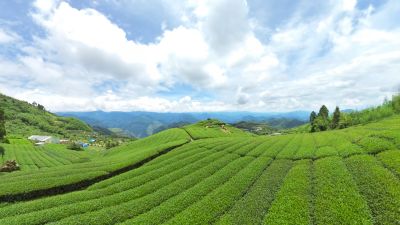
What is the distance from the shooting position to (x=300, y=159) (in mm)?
31422

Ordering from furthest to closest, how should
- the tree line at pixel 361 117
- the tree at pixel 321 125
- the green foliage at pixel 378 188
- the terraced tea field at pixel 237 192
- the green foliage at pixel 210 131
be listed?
1. the tree at pixel 321 125
2. the tree line at pixel 361 117
3. the green foliage at pixel 210 131
4. the terraced tea field at pixel 237 192
5. the green foliage at pixel 378 188

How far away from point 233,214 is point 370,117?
330 ft

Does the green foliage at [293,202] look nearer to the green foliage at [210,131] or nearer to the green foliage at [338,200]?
the green foliage at [338,200]

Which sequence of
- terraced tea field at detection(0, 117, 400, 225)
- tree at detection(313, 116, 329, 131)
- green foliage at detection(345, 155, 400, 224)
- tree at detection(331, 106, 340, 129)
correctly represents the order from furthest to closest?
tree at detection(313, 116, 329, 131)
tree at detection(331, 106, 340, 129)
terraced tea field at detection(0, 117, 400, 225)
green foliage at detection(345, 155, 400, 224)

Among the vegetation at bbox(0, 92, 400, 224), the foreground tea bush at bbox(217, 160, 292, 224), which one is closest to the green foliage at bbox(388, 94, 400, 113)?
the vegetation at bbox(0, 92, 400, 224)

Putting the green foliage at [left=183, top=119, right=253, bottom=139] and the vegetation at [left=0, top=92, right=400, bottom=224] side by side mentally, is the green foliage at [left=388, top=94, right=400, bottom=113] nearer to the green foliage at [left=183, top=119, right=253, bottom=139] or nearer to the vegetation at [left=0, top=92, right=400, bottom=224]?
the green foliage at [left=183, top=119, right=253, bottom=139]

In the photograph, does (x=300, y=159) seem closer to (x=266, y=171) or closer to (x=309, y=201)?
(x=266, y=171)

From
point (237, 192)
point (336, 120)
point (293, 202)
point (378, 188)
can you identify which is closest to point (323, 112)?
point (336, 120)

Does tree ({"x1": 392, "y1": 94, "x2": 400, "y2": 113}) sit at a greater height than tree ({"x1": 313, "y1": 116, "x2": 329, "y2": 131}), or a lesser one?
greater

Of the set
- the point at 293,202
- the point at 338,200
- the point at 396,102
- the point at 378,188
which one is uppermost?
the point at 396,102

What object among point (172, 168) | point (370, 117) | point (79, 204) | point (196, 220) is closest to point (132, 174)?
point (172, 168)

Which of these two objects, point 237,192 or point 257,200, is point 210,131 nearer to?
→ point 237,192

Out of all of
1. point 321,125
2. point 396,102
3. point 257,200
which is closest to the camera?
point 257,200

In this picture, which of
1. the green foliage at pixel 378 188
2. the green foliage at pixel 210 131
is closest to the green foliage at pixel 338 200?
the green foliage at pixel 378 188
